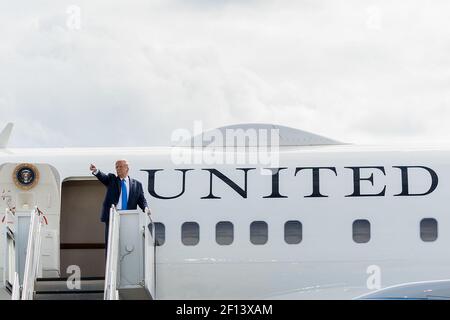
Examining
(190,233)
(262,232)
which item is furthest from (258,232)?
(190,233)

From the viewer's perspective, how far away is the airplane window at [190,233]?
1689 cm

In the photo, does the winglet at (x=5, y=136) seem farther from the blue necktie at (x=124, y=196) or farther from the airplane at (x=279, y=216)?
the blue necktie at (x=124, y=196)

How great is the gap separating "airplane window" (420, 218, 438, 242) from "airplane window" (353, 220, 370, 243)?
0.82 m

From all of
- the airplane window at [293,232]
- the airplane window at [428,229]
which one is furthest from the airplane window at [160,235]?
the airplane window at [428,229]

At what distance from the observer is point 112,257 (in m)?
14.1

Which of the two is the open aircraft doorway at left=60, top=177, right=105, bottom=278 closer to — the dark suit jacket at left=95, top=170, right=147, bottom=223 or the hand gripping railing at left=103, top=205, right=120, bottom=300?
the dark suit jacket at left=95, top=170, right=147, bottom=223

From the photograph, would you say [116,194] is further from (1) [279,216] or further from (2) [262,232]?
(1) [279,216]

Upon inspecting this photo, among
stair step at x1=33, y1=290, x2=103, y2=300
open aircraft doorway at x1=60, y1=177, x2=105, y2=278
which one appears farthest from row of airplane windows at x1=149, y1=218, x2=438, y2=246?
stair step at x1=33, y1=290, x2=103, y2=300

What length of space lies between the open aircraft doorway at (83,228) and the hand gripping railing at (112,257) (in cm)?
336

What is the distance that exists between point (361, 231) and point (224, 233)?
2.13m

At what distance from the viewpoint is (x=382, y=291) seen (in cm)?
1564
